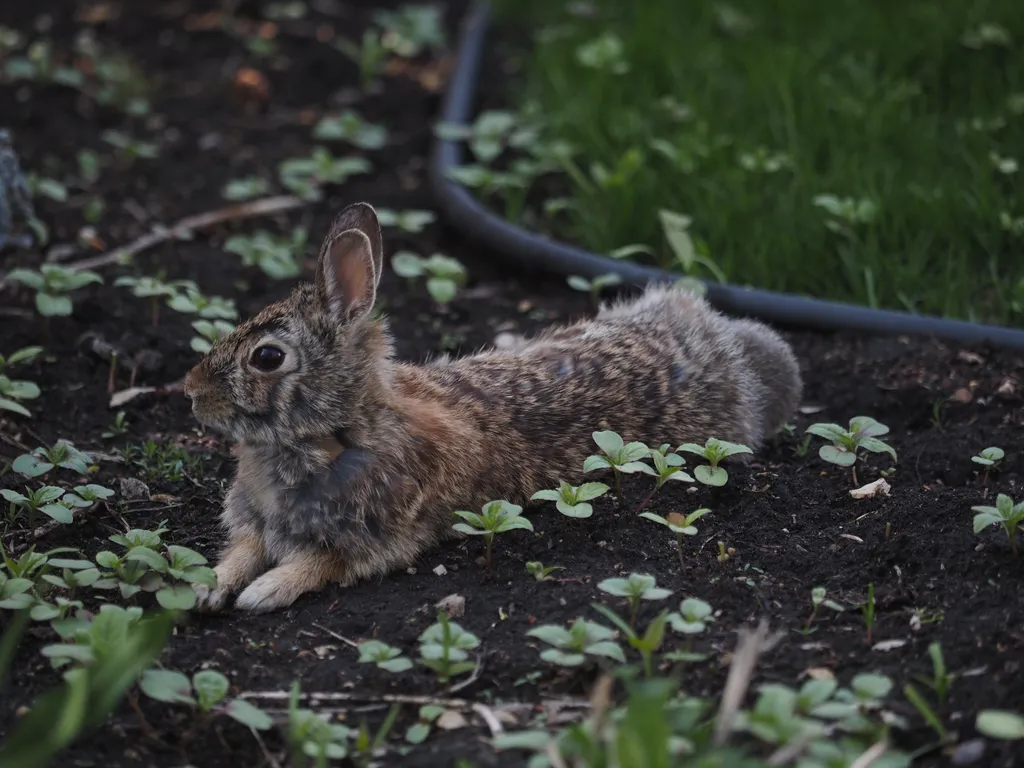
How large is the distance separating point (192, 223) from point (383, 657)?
3699 mm

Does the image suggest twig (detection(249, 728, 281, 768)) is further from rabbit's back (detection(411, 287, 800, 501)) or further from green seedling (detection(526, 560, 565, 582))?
rabbit's back (detection(411, 287, 800, 501))

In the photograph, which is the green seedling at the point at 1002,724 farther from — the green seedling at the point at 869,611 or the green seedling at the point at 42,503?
the green seedling at the point at 42,503

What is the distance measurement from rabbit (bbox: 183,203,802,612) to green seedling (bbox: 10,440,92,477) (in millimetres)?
413

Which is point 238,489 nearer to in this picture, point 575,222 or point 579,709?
point 579,709

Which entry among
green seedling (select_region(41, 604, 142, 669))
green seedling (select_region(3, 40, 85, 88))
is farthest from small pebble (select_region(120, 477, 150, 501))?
green seedling (select_region(3, 40, 85, 88))

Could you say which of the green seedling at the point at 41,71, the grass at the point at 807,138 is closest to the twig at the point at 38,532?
the grass at the point at 807,138

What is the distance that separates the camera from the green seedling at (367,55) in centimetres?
846

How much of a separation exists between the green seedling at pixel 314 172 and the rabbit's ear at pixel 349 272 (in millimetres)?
2651

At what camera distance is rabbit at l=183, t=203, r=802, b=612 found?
4.11m

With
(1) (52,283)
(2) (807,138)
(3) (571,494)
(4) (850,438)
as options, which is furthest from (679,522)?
(2) (807,138)

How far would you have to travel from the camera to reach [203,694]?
3.23 m

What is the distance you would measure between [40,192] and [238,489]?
9.59ft

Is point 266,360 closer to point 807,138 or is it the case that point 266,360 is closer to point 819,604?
point 819,604

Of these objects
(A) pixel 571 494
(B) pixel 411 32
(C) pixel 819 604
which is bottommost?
(C) pixel 819 604
